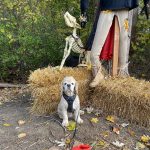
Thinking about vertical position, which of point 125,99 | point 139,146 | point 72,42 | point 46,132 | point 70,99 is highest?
point 72,42

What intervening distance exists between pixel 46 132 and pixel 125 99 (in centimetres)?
130

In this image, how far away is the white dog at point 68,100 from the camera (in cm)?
570

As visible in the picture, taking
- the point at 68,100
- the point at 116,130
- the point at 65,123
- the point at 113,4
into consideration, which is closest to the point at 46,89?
the point at 68,100

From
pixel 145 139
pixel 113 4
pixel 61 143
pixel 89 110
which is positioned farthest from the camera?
pixel 89 110

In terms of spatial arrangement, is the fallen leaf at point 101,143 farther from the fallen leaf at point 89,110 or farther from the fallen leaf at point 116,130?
the fallen leaf at point 89,110

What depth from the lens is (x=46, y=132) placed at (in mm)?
5652

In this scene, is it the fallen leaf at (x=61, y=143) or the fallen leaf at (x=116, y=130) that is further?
the fallen leaf at (x=116, y=130)

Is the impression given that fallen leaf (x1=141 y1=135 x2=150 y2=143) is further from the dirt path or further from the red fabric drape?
the red fabric drape

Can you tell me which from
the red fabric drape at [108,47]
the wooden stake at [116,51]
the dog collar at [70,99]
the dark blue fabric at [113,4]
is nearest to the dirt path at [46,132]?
the dog collar at [70,99]

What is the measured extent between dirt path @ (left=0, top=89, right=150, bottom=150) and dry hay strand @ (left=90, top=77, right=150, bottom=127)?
15 cm

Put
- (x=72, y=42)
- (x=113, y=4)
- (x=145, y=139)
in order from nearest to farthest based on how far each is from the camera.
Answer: (x=145, y=139) < (x=113, y=4) < (x=72, y=42)

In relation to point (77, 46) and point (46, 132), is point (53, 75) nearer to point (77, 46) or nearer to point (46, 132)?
point (77, 46)

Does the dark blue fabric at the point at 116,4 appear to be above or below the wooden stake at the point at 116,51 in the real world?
above

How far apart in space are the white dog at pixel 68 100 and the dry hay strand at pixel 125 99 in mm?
650
